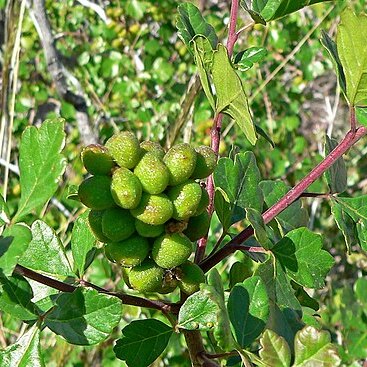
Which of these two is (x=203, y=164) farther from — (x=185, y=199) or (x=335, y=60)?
(x=335, y=60)

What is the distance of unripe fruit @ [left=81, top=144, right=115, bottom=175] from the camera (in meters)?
0.63

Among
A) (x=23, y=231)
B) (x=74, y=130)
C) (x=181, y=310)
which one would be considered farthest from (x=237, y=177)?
(x=74, y=130)

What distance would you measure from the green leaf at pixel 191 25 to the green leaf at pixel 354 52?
0.22m

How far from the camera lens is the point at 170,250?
0.64 m

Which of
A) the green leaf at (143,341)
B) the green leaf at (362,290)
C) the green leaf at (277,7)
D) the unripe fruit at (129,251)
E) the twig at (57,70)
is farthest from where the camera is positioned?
the twig at (57,70)

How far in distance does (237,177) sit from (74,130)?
207 cm

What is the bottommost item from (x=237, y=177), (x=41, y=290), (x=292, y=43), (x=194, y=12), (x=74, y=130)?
(x=74, y=130)

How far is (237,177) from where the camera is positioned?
2.61ft

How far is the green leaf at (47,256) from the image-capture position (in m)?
0.77

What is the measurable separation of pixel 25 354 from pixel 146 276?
0.14m

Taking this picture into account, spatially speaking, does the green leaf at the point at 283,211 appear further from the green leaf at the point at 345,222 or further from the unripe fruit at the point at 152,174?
the unripe fruit at the point at 152,174

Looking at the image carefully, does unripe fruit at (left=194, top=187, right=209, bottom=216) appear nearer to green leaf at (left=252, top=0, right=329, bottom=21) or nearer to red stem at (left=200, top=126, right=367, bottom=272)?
red stem at (left=200, top=126, right=367, bottom=272)

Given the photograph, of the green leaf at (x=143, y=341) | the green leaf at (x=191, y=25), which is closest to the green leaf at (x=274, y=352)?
→ the green leaf at (x=143, y=341)

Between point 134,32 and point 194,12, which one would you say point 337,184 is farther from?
point 134,32
